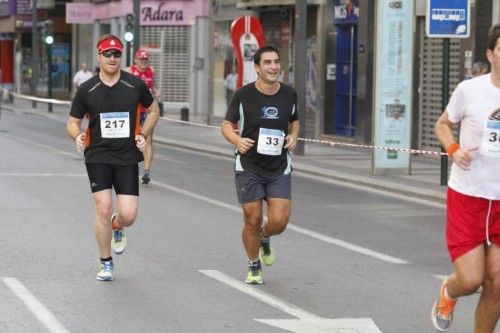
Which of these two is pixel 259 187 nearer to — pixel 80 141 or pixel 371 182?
pixel 80 141

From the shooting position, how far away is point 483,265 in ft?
25.4

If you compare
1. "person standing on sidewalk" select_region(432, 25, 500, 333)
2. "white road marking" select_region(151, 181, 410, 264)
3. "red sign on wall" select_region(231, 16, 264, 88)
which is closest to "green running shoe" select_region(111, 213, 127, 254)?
"white road marking" select_region(151, 181, 410, 264)

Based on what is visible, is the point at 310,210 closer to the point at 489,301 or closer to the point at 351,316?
the point at 351,316

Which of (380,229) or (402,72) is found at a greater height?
(402,72)

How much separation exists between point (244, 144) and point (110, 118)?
44.0 inches

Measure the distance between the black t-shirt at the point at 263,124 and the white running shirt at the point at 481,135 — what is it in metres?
2.96

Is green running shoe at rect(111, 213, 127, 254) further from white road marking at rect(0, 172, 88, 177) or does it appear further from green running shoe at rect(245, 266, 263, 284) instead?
white road marking at rect(0, 172, 88, 177)

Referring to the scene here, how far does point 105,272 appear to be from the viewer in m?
10.7

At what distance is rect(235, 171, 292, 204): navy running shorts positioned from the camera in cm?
1056

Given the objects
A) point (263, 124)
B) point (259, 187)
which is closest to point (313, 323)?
point (259, 187)

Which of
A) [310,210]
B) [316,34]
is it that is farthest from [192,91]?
[310,210]

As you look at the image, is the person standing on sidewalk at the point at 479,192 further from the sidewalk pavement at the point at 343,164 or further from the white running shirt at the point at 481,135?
Result: the sidewalk pavement at the point at 343,164

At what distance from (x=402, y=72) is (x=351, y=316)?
13.1 metres

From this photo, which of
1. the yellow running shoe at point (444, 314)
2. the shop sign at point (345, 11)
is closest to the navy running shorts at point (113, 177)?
the yellow running shoe at point (444, 314)
